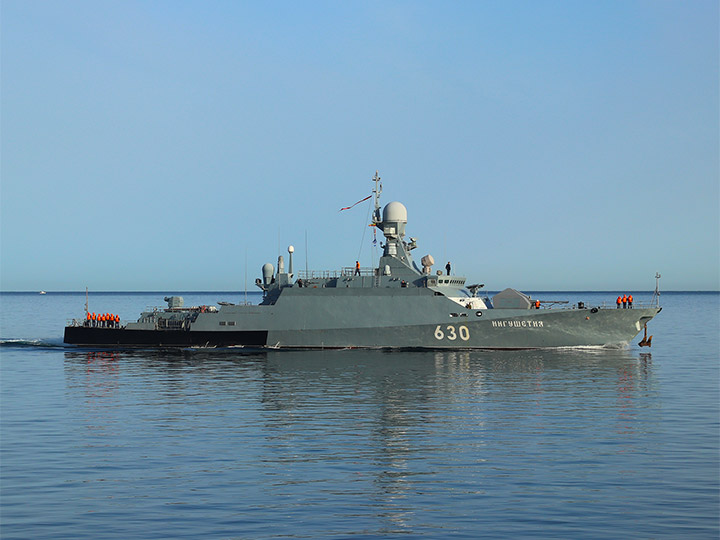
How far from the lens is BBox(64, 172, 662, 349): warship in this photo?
43969 mm

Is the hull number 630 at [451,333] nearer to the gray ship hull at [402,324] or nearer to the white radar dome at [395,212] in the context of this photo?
the gray ship hull at [402,324]

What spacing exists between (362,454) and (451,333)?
26043 mm

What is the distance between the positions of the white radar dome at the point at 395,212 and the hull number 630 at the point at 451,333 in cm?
742

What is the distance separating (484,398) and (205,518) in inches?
638

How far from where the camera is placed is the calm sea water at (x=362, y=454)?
542 inches

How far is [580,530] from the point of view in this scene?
13109 mm

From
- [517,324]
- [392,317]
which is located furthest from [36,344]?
[517,324]

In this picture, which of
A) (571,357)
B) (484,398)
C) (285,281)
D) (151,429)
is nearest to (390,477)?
(151,429)

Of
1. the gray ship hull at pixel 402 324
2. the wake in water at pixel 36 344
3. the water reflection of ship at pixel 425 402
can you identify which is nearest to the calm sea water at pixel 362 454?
the water reflection of ship at pixel 425 402

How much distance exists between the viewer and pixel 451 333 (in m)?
44.5

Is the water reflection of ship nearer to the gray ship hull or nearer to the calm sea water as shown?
the calm sea water

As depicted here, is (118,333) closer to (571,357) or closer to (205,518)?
(571,357)

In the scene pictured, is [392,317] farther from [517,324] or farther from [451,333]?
[517,324]

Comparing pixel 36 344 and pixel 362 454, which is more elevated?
pixel 36 344
